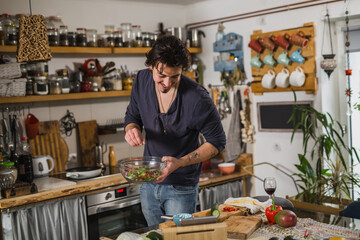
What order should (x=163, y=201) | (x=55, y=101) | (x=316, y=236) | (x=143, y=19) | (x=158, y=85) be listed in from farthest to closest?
(x=143, y=19) → (x=55, y=101) → (x=163, y=201) → (x=158, y=85) → (x=316, y=236)

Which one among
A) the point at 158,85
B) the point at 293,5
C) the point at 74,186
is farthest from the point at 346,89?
the point at 74,186

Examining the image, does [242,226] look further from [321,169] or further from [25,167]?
[25,167]

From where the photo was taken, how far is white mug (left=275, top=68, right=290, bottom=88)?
396cm

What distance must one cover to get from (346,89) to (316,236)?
219 cm

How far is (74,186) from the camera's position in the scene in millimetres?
3410

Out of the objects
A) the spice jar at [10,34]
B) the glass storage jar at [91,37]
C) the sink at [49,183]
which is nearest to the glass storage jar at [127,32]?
the glass storage jar at [91,37]

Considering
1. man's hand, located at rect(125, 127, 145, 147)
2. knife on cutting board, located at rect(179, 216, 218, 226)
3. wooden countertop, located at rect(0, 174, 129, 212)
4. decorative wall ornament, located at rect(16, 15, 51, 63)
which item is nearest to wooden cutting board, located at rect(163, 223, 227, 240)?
knife on cutting board, located at rect(179, 216, 218, 226)

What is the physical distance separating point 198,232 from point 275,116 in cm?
254

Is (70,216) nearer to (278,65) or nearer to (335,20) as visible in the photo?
(278,65)

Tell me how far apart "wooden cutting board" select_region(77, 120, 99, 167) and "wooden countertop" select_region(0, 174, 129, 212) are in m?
0.49

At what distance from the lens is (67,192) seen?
3355 mm

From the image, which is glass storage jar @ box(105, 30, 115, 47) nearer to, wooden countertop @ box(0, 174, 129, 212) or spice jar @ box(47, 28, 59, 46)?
spice jar @ box(47, 28, 59, 46)

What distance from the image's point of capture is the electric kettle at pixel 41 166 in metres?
3.70

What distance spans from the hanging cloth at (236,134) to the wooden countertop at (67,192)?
128cm
